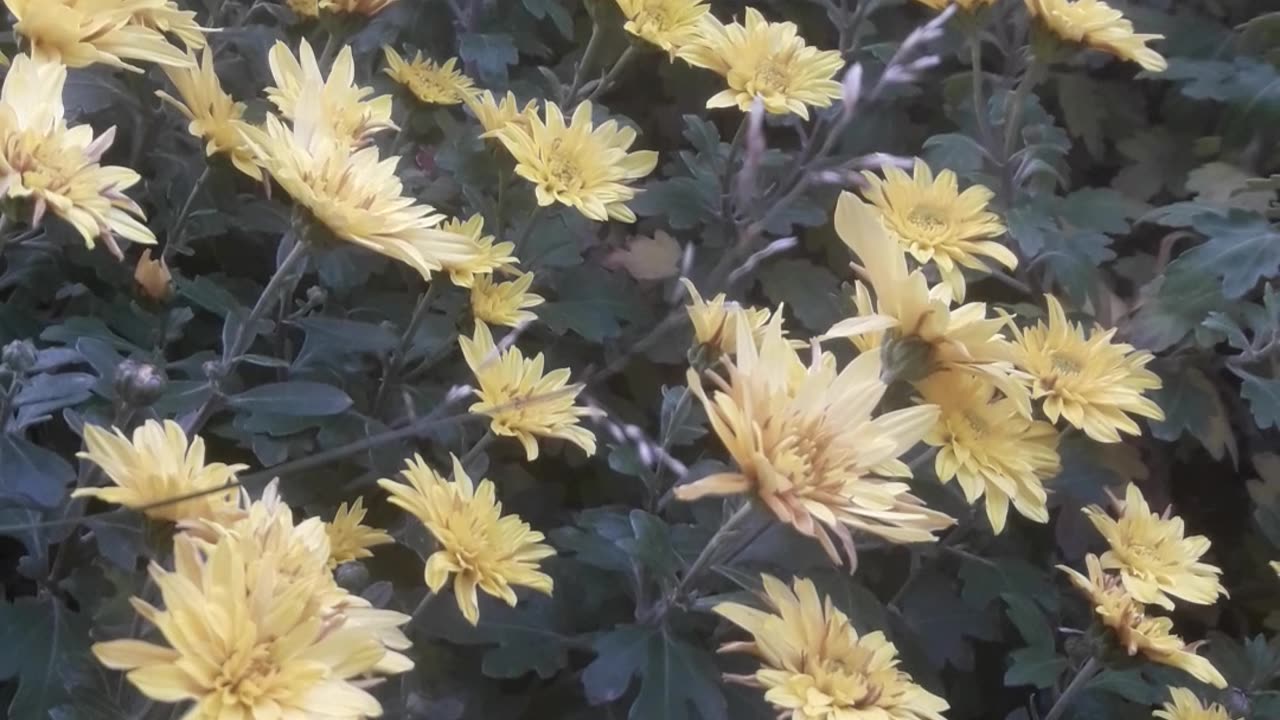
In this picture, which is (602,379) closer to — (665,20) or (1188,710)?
(665,20)

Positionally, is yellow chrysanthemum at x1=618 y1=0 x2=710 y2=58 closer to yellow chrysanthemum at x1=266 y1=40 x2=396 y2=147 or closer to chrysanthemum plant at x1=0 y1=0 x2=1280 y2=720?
chrysanthemum plant at x1=0 y1=0 x2=1280 y2=720

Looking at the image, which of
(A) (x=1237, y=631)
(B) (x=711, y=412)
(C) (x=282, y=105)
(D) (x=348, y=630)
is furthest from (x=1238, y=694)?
(C) (x=282, y=105)

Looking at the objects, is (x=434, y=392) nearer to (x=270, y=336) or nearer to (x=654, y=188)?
(x=270, y=336)

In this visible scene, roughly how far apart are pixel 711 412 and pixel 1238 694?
65 centimetres

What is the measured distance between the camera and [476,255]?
0.79 metres

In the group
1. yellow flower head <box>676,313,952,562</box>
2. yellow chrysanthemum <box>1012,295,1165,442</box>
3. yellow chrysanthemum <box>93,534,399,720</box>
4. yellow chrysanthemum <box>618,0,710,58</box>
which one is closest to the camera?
yellow chrysanthemum <box>93,534,399,720</box>

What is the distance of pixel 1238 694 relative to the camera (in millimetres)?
927

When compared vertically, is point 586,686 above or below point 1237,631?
above

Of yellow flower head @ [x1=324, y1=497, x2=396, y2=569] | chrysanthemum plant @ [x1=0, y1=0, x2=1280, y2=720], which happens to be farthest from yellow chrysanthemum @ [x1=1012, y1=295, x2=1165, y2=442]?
yellow flower head @ [x1=324, y1=497, x2=396, y2=569]

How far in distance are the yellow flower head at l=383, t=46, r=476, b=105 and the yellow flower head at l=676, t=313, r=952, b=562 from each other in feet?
1.55

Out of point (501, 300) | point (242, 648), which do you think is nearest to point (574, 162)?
point (501, 300)

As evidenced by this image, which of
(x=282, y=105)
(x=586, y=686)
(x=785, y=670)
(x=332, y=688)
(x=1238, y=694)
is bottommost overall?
(x=1238, y=694)

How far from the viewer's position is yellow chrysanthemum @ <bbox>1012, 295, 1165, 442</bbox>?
833 millimetres

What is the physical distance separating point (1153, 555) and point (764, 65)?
0.52 metres
